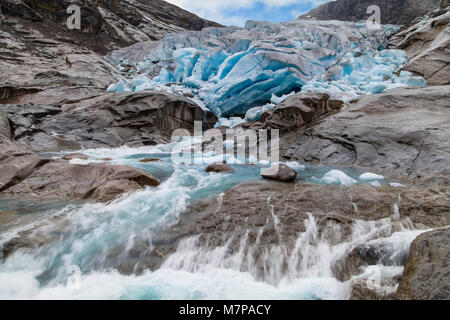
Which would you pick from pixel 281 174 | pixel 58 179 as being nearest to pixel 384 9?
pixel 281 174

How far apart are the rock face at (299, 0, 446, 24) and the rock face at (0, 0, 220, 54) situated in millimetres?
19302

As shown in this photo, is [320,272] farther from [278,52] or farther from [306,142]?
[278,52]

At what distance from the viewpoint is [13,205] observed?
359 cm

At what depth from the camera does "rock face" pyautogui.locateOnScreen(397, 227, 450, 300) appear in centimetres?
165

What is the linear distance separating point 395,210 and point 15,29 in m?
24.7

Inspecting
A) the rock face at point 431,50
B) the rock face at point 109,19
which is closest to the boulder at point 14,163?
the rock face at point 431,50

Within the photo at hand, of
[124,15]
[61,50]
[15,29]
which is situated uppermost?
[124,15]

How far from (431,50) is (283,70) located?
23.4ft

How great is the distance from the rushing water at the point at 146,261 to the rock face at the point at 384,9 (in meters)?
36.2

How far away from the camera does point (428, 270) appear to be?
5.86ft

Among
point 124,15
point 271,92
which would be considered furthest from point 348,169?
point 124,15

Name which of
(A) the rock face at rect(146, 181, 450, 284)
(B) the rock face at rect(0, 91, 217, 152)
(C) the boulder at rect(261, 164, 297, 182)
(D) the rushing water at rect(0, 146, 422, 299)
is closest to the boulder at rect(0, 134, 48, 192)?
(D) the rushing water at rect(0, 146, 422, 299)

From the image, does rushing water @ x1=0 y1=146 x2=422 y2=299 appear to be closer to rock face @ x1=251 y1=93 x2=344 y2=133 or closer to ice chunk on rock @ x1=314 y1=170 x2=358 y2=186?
ice chunk on rock @ x1=314 y1=170 x2=358 y2=186

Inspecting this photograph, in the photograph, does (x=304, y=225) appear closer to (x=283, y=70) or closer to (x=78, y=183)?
(x=78, y=183)
